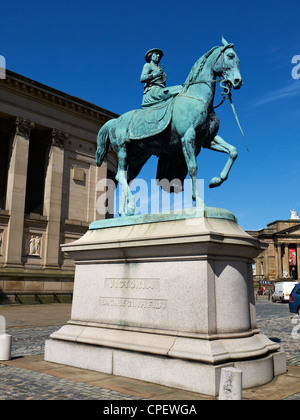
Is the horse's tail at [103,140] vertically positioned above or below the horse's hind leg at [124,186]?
above

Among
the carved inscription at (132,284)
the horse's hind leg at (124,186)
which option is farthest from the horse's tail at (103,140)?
the carved inscription at (132,284)

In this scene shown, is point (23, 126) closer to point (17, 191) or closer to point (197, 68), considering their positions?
point (17, 191)

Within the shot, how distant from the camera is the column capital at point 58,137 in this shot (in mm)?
35469

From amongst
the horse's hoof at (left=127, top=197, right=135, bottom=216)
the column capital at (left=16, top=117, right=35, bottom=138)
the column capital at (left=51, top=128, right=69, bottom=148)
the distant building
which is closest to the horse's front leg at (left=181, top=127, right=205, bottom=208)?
the horse's hoof at (left=127, top=197, right=135, bottom=216)

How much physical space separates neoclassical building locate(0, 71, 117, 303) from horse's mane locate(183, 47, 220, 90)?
84.7 feet

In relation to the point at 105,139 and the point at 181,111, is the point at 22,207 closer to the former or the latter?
the point at 105,139

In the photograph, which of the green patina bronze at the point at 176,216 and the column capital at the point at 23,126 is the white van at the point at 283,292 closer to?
the column capital at the point at 23,126

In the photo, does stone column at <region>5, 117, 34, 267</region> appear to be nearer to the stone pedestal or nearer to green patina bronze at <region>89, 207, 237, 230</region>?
the stone pedestal

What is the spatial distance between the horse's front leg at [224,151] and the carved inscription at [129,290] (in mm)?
2405

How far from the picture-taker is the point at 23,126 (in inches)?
1321

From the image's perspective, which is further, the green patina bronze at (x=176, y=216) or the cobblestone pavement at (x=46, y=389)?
the green patina bronze at (x=176, y=216)

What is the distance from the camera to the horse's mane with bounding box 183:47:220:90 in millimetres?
8500

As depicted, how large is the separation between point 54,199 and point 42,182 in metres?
5.07

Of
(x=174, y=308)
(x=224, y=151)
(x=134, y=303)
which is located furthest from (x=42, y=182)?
(x=174, y=308)
